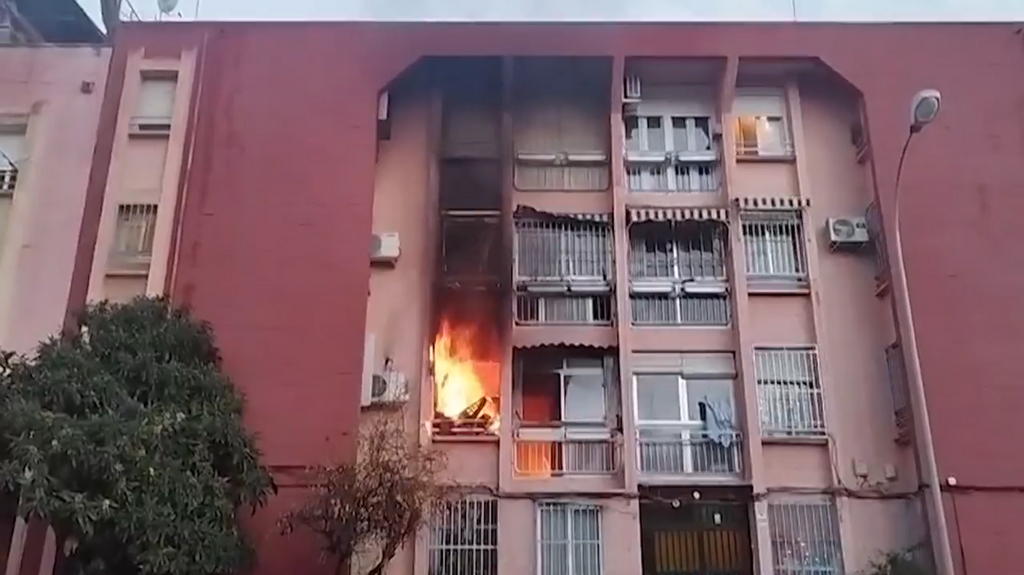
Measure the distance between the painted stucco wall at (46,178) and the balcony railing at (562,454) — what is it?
7.23m

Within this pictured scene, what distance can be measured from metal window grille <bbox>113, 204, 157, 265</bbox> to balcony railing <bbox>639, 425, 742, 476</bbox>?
819 centimetres

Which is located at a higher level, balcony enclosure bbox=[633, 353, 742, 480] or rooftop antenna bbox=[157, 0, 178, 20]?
rooftop antenna bbox=[157, 0, 178, 20]

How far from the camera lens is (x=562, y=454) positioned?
15703 millimetres

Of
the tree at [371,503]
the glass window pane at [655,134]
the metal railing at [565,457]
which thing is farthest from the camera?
the glass window pane at [655,134]

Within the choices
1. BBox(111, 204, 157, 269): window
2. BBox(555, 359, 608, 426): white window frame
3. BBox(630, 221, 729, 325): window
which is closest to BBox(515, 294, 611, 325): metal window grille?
BBox(630, 221, 729, 325): window

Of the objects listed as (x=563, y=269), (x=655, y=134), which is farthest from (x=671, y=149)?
(x=563, y=269)

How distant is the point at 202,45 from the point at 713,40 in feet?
28.3

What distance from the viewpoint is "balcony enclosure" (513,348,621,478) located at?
15.6 meters

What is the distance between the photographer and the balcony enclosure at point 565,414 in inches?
615

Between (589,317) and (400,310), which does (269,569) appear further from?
(589,317)

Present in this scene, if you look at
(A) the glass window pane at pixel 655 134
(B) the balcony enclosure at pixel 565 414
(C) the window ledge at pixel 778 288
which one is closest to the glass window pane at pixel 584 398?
(B) the balcony enclosure at pixel 565 414

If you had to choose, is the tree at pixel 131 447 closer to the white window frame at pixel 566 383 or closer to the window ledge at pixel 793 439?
the white window frame at pixel 566 383

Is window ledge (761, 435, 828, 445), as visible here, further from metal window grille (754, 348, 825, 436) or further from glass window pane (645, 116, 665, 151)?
glass window pane (645, 116, 665, 151)

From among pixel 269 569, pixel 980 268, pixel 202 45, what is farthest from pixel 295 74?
pixel 980 268
